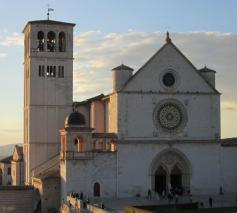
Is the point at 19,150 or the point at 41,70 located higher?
the point at 41,70

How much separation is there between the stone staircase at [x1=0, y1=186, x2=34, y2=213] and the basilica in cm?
98

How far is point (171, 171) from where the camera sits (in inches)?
1938

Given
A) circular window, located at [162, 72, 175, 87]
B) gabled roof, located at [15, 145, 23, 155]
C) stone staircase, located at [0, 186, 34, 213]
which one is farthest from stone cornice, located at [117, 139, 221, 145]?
gabled roof, located at [15, 145, 23, 155]

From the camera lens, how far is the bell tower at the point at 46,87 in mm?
53969

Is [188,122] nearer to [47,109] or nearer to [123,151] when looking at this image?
[123,151]

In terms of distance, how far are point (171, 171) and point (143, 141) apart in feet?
11.8

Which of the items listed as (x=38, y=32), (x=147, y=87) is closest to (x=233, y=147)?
(x=147, y=87)

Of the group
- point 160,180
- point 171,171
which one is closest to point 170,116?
point 171,171

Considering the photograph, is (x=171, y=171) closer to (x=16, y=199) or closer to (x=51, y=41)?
(x=16, y=199)

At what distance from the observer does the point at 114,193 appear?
46.7 metres

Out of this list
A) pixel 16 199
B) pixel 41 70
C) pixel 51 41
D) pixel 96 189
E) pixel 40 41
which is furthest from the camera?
pixel 51 41

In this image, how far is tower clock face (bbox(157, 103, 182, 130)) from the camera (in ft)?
160

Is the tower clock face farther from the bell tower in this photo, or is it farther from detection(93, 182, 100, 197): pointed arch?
the bell tower

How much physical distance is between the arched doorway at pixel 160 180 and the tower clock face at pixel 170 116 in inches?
133
